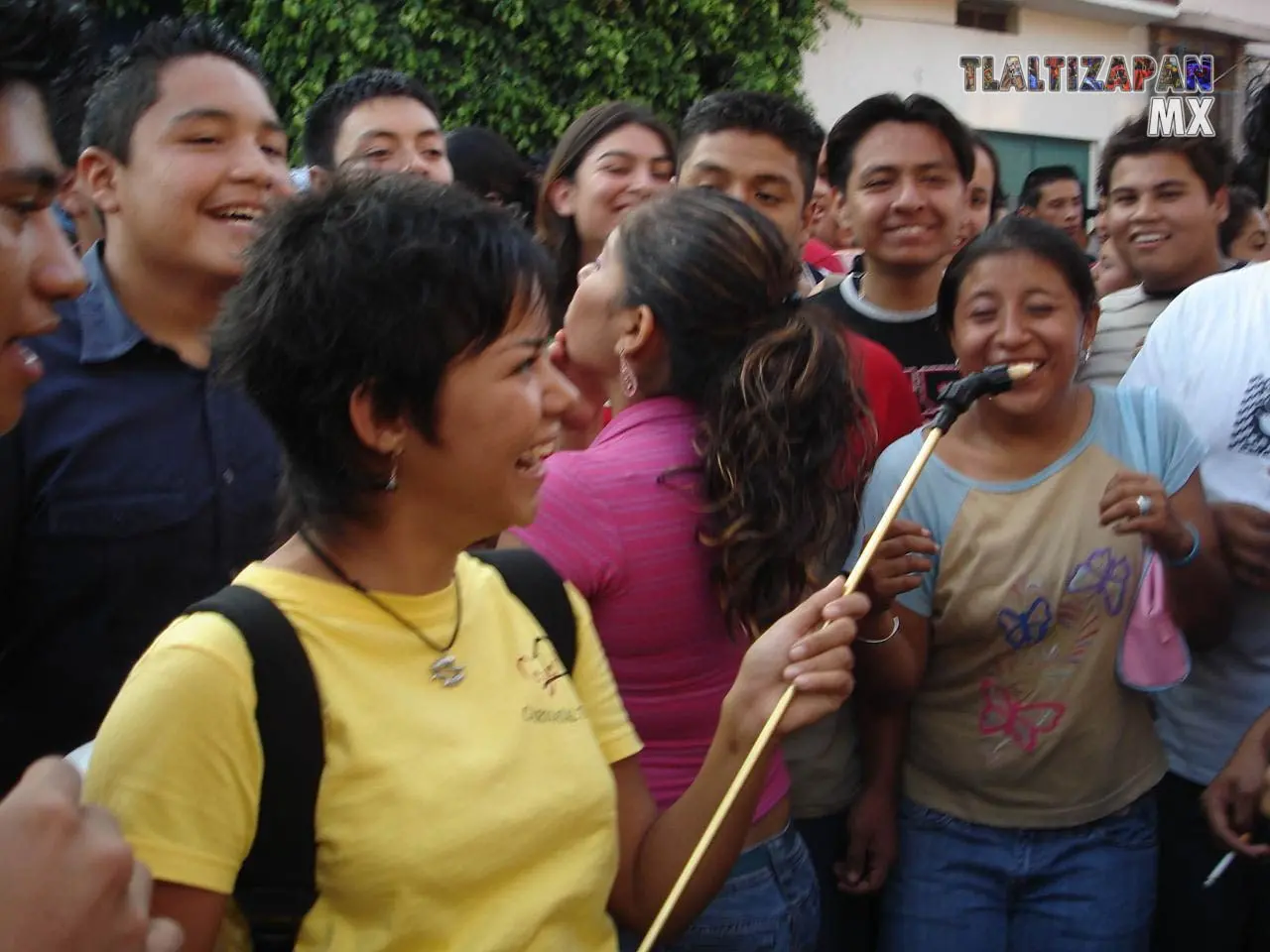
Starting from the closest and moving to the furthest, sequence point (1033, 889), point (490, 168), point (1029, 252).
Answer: point (1033, 889), point (1029, 252), point (490, 168)

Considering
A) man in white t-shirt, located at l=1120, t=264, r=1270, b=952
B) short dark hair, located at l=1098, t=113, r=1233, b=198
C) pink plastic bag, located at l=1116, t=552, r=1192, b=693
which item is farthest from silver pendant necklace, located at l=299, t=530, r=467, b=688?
short dark hair, located at l=1098, t=113, r=1233, b=198

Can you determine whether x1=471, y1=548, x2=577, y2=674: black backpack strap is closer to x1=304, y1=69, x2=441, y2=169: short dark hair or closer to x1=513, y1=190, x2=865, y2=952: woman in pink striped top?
x1=513, y1=190, x2=865, y2=952: woman in pink striped top

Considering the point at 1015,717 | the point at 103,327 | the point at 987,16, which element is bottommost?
the point at 1015,717

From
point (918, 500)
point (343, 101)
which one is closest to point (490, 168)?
point (343, 101)

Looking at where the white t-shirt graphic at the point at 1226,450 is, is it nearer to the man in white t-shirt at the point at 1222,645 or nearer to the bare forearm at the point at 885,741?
the man in white t-shirt at the point at 1222,645

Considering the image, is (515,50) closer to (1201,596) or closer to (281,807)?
(1201,596)

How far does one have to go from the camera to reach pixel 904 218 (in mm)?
3201

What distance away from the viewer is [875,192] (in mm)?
3287

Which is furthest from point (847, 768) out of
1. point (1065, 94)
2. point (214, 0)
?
point (1065, 94)

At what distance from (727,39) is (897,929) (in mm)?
9869

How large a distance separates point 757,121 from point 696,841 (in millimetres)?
2227

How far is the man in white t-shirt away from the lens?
2.52 m

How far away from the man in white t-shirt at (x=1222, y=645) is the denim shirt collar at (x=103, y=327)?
7.11 ft

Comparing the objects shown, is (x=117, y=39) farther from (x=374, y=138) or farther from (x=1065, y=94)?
(x=1065, y=94)
